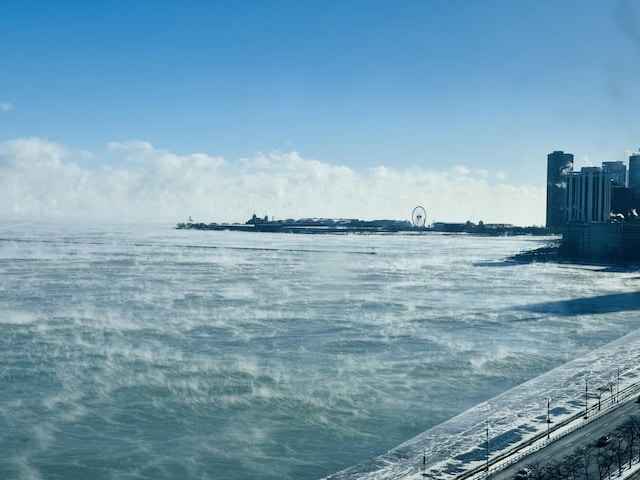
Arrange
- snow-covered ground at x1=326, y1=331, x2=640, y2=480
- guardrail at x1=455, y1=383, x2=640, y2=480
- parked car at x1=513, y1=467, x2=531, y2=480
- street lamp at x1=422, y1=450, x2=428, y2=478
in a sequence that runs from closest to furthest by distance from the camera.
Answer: parked car at x1=513, y1=467, x2=531, y2=480, guardrail at x1=455, y1=383, x2=640, y2=480, street lamp at x1=422, y1=450, x2=428, y2=478, snow-covered ground at x1=326, y1=331, x2=640, y2=480

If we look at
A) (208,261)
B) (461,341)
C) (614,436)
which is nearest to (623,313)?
(461,341)

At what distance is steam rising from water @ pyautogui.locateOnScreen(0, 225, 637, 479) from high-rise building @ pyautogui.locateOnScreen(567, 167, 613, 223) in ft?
426

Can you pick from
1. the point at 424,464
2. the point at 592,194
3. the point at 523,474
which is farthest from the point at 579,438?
the point at 592,194

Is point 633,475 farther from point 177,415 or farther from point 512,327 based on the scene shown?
point 512,327

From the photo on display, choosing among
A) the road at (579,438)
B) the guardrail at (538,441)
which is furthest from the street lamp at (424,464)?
the road at (579,438)

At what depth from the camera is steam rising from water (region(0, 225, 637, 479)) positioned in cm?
2145

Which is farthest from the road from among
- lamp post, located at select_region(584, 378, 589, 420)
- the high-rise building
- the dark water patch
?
the high-rise building

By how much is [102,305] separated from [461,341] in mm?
26377

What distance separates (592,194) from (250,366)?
176 meters

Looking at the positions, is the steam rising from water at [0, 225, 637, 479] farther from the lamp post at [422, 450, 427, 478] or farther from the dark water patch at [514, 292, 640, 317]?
the lamp post at [422, 450, 427, 478]

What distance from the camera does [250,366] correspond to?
31.1 metres

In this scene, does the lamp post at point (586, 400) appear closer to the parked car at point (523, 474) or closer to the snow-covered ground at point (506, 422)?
the snow-covered ground at point (506, 422)

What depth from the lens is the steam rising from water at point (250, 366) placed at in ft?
70.4

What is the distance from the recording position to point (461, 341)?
37781 millimetres
